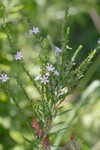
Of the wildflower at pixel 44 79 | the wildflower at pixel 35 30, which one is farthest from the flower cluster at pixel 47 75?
the wildflower at pixel 35 30

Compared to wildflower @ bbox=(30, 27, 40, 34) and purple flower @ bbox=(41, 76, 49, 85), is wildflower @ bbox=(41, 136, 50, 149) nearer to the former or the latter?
purple flower @ bbox=(41, 76, 49, 85)

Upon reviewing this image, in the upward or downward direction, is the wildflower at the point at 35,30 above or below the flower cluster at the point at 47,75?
above

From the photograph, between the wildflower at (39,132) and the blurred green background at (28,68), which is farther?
the blurred green background at (28,68)

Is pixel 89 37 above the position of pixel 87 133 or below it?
above

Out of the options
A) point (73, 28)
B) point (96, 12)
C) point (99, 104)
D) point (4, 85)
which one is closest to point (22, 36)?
point (99, 104)

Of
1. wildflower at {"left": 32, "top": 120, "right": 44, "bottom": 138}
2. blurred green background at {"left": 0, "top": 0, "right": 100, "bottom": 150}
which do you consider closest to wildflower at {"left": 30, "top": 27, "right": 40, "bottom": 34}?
blurred green background at {"left": 0, "top": 0, "right": 100, "bottom": 150}

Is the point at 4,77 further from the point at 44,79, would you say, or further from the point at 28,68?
the point at 28,68

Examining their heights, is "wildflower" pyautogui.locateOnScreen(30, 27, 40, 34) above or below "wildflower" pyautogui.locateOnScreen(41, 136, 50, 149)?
above

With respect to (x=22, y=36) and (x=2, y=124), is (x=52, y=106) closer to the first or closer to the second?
(x=2, y=124)

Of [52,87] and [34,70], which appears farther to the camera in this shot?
[34,70]

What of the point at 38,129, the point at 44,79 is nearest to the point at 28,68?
the point at 38,129

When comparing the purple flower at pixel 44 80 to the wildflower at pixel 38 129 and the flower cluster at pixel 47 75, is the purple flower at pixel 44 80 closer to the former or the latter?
the flower cluster at pixel 47 75
